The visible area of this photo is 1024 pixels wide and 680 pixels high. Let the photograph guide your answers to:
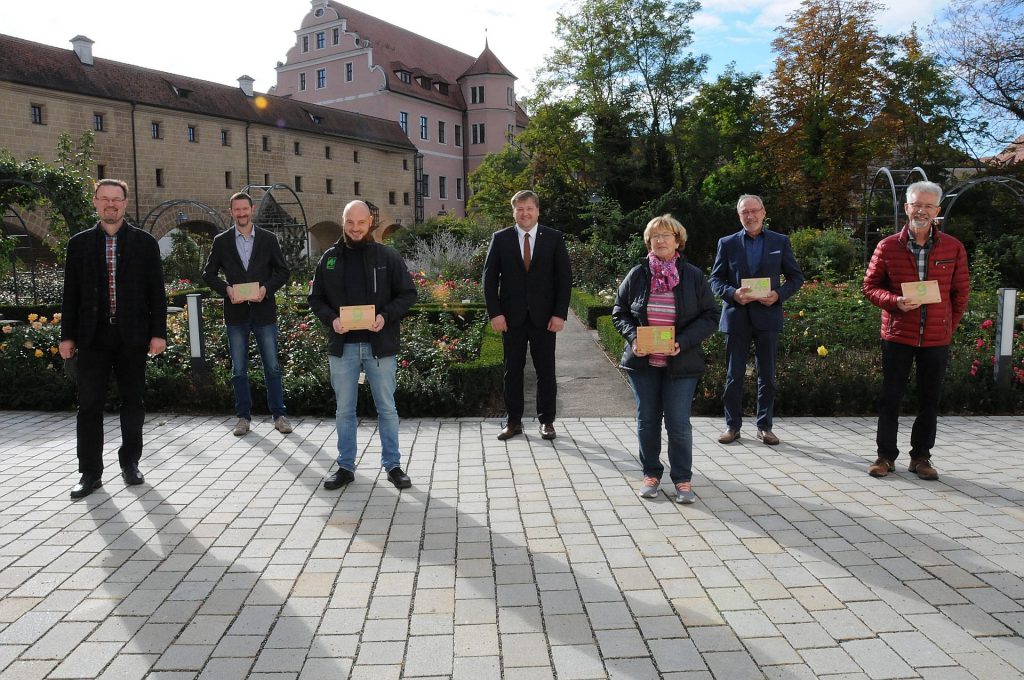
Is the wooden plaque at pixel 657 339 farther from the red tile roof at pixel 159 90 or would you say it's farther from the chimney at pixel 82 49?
the chimney at pixel 82 49

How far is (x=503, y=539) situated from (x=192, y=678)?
69.0 inches

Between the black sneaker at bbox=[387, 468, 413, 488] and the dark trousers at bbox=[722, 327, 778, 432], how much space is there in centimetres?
269

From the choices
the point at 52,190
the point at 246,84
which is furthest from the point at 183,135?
the point at 52,190

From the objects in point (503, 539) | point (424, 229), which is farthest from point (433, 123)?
point (503, 539)

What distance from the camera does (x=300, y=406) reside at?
7277mm

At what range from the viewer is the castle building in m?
28.9

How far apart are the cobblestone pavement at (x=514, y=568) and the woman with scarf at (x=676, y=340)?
282mm

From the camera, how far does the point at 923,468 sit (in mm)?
5133

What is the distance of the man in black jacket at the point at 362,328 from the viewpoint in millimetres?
4980

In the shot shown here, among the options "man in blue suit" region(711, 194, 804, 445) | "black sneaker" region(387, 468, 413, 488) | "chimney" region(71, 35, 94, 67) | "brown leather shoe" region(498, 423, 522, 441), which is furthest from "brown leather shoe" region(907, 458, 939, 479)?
"chimney" region(71, 35, 94, 67)

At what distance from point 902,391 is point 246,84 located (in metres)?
38.8

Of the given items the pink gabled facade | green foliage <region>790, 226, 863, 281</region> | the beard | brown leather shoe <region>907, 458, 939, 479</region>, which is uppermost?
the pink gabled facade

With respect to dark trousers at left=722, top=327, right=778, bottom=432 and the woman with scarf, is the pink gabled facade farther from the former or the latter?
the woman with scarf

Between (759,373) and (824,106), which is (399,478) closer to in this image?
(759,373)
